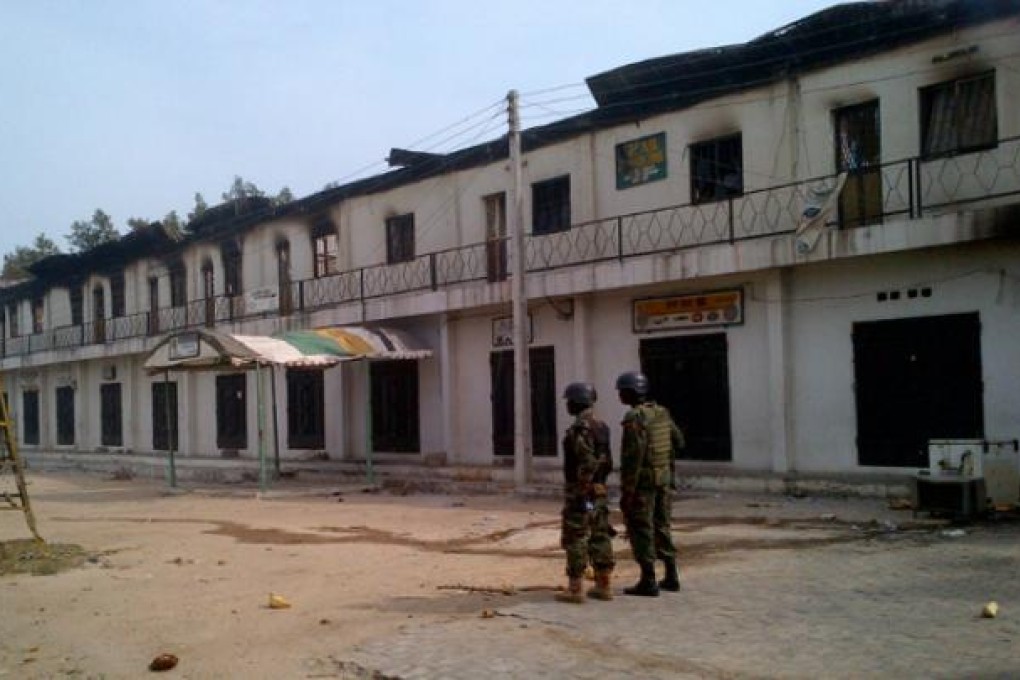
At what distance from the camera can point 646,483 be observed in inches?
273

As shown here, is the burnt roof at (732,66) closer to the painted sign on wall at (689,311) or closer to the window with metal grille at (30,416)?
the painted sign on wall at (689,311)

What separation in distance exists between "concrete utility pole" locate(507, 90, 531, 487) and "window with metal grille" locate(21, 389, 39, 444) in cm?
2821

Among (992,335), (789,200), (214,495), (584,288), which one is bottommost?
(214,495)

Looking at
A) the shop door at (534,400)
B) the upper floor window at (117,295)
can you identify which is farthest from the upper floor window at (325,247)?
the upper floor window at (117,295)

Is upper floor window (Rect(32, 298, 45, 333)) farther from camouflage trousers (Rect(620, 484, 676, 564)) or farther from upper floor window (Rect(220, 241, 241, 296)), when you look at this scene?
camouflage trousers (Rect(620, 484, 676, 564))

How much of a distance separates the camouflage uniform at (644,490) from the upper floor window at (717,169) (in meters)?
9.03

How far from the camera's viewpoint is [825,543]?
945cm

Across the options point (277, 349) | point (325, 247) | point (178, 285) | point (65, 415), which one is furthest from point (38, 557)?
point (65, 415)

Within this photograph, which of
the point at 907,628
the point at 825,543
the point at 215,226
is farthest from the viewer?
the point at 215,226

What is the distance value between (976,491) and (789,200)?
571 centimetres

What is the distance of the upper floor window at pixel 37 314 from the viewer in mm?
36603

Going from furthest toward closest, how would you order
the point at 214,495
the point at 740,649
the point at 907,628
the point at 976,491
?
the point at 214,495 → the point at 976,491 → the point at 907,628 → the point at 740,649

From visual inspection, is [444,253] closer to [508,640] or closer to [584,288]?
[584,288]

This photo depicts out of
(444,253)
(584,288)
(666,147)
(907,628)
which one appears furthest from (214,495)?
(907,628)
